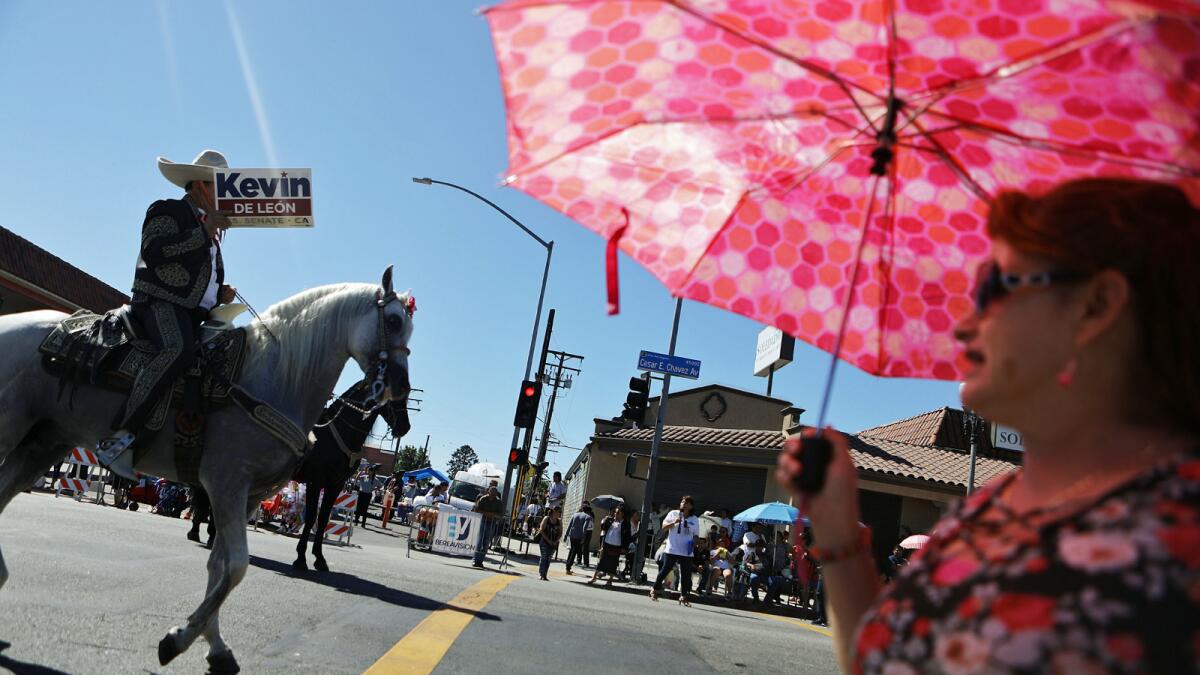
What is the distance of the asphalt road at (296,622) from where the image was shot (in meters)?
4.33

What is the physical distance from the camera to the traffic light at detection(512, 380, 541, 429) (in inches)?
738

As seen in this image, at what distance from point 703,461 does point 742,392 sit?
7.91 metres

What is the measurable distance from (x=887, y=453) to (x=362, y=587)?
949 inches

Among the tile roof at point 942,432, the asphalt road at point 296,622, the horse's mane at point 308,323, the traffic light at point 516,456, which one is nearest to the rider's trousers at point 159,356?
the horse's mane at point 308,323

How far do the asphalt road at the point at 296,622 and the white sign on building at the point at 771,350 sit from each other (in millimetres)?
14435

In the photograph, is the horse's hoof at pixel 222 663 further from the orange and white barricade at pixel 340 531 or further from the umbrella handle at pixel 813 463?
the orange and white barricade at pixel 340 531

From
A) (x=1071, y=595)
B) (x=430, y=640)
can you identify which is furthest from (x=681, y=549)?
(x=1071, y=595)

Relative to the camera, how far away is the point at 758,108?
215 centimetres

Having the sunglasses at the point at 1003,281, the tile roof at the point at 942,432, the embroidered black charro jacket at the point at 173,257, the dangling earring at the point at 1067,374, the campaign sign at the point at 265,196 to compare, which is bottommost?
the dangling earring at the point at 1067,374

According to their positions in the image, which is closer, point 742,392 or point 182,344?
point 182,344

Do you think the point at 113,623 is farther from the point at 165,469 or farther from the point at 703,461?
the point at 703,461

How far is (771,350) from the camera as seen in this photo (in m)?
25.4

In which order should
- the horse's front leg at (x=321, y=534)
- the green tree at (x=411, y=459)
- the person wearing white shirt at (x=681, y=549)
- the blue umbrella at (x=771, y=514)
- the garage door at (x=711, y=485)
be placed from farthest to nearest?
the green tree at (x=411, y=459) → the garage door at (x=711, y=485) → the blue umbrella at (x=771, y=514) → the person wearing white shirt at (x=681, y=549) → the horse's front leg at (x=321, y=534)

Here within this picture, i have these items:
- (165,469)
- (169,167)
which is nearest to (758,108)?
(165,469)
